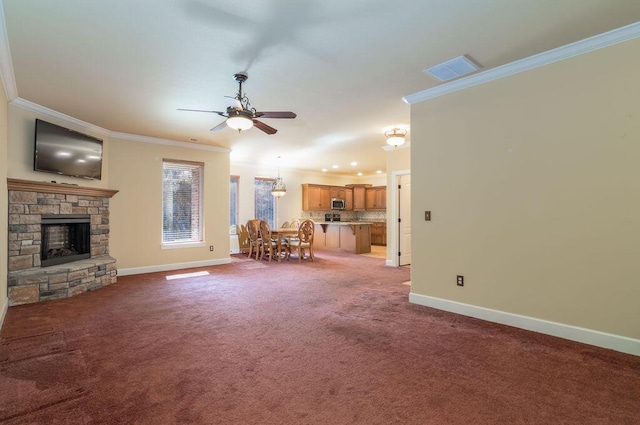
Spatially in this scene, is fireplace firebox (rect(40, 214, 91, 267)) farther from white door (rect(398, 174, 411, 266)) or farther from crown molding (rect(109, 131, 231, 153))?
white door (rect(398, 174, 411, 266))

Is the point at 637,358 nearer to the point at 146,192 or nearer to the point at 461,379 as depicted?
the point at 461,379

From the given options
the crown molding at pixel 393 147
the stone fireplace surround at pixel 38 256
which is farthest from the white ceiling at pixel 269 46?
the crown molding at pixel 393 147

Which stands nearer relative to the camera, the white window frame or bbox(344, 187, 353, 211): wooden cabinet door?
the white window frame

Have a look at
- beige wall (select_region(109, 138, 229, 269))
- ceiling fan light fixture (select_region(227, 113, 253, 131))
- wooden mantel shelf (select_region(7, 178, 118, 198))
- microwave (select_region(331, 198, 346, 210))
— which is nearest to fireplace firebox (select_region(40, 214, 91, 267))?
wooden mantel shelf (select_region(7, 178, 118, 198))

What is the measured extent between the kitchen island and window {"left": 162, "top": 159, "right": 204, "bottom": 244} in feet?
13.5

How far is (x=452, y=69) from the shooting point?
10.4ft

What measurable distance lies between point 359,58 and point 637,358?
11.2 ft

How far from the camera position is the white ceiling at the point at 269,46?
225 cm

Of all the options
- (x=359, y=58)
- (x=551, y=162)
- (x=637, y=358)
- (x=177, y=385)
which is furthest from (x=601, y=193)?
(x=177, y=385)

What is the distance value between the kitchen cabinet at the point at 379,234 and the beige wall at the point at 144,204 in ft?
19.3

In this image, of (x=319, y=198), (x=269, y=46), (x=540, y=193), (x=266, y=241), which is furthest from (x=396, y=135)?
(x=319, y=198)

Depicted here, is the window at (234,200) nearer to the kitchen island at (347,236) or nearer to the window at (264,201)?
the window at (264,201)

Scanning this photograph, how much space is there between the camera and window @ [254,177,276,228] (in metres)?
9.36

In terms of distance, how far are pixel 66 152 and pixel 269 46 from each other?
152 inches
